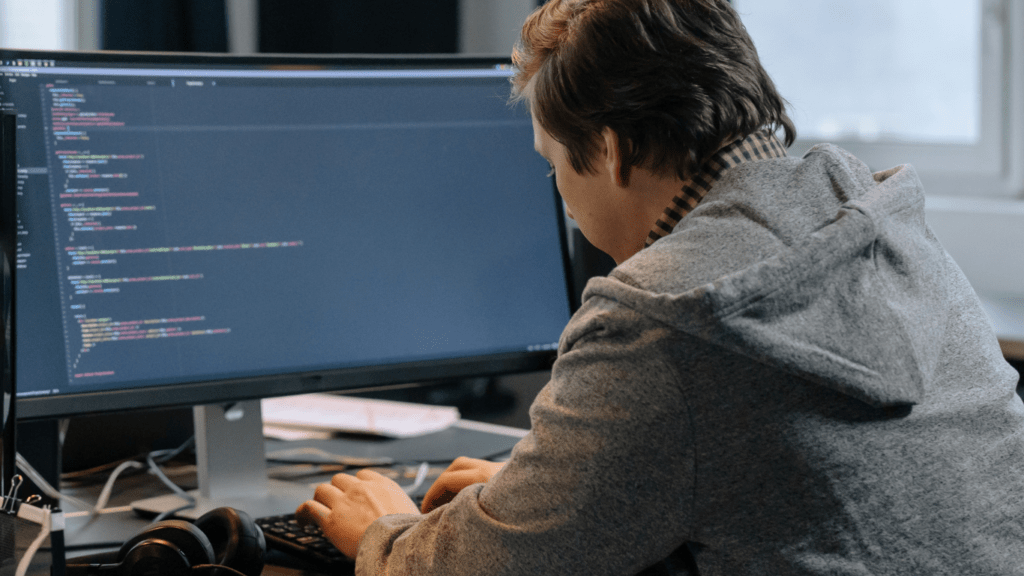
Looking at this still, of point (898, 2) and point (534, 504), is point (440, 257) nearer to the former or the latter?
point (534, 504)

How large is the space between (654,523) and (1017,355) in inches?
45.7

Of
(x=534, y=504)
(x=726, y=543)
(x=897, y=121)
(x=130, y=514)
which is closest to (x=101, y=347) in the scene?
(x=130, y=514)

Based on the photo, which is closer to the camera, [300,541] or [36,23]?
[300,541]

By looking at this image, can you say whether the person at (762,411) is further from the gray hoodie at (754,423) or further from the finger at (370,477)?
the finger at (370,477)

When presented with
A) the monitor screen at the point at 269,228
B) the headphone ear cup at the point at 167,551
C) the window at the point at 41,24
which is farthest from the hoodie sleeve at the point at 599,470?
the window at the point at 41,24

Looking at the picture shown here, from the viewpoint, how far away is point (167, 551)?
76cm

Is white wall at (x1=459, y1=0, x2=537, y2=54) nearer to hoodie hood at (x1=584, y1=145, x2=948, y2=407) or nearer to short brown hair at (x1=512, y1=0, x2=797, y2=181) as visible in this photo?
short brown hair at (x1=512, y1=0, x2=797, y2=181)

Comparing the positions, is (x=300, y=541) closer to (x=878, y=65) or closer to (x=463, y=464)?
(x=463, y=464)

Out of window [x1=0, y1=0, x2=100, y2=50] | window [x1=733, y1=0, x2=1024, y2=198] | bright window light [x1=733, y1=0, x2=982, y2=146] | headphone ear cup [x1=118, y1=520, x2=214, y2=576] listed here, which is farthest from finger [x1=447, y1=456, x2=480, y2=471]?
bright window light [x1=733, y1=0, x2=982, y2=146]

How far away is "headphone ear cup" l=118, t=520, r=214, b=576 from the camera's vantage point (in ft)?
2.50

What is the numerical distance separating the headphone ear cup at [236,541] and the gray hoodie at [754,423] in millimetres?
223

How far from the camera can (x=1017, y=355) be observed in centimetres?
152

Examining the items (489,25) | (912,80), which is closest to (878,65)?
(912,80)

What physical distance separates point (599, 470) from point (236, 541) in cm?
36
